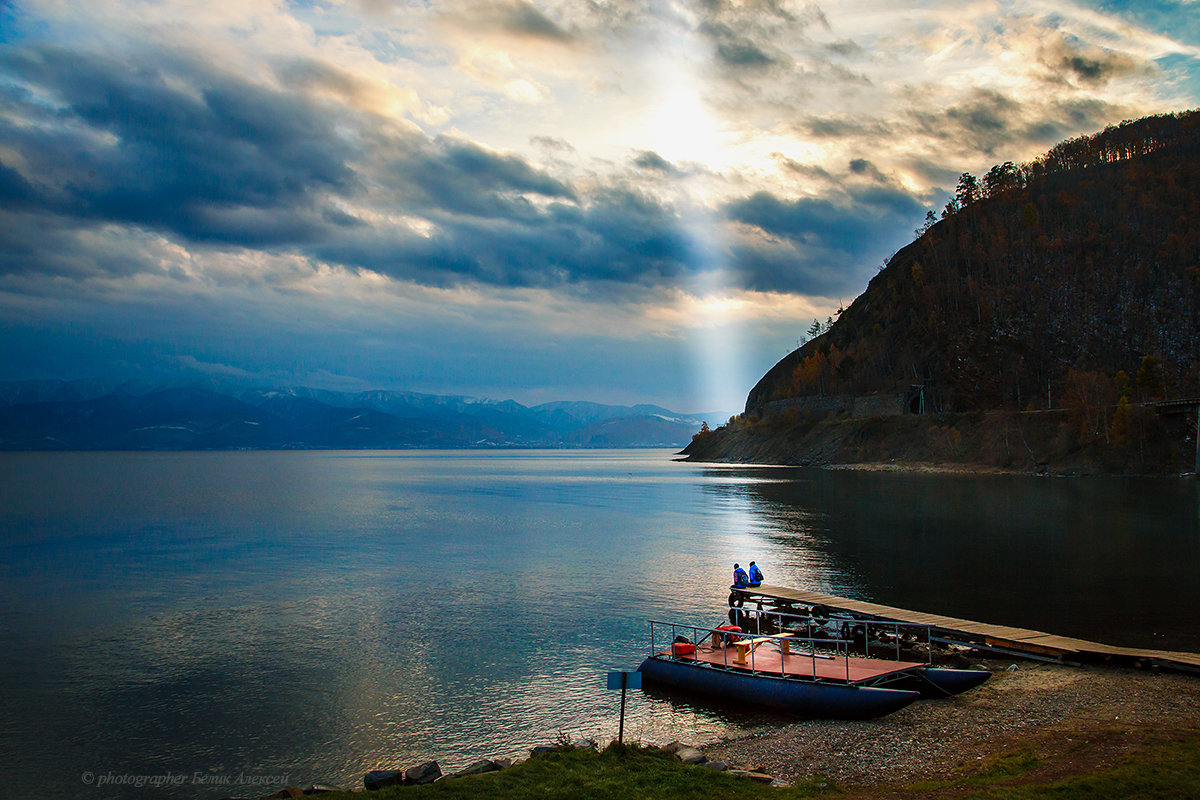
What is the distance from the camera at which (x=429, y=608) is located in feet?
143

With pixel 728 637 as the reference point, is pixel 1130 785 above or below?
above

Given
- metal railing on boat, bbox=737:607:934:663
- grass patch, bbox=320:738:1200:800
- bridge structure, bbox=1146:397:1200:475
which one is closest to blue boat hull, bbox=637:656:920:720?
metal railing on boat, bbox=737:607:934:663

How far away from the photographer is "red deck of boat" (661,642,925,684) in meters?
25.8

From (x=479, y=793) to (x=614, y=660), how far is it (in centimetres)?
1489

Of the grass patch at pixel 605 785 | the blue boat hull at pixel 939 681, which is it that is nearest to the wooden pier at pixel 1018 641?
the blue boat hull at pixel 939 681

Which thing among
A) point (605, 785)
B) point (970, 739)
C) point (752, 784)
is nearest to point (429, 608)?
point (605, 785)

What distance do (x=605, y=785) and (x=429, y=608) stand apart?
93.6 ft

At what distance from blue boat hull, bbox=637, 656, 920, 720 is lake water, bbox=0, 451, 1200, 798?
94 cm

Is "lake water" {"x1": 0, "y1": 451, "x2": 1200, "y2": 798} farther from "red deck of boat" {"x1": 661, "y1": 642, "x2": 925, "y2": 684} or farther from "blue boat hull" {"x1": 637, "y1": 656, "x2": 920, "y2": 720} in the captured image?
"red deck of boat" {"x1": 661, "y1": 642, "x2": 925, "y2": 684}

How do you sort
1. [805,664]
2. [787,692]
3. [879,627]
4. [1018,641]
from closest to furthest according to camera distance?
[787,692] < [805,664] < [1018,641] < [879,627]

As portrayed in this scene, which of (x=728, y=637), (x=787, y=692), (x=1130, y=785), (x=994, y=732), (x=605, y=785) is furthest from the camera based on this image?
(x=728, y=637)

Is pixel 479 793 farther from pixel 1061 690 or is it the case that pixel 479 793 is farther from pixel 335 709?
pixel 1061 690

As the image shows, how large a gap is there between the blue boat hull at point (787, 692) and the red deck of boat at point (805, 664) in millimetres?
551

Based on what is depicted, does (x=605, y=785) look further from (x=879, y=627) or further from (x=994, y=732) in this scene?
(x=879, y=627)
